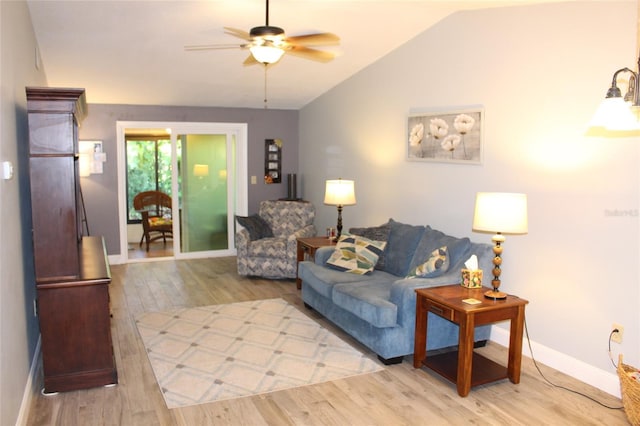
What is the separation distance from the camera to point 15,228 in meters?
2.95

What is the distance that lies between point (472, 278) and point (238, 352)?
6.05ft

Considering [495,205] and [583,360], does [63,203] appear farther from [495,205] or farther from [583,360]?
[583,360]

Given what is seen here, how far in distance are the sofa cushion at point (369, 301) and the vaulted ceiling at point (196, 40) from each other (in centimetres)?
227

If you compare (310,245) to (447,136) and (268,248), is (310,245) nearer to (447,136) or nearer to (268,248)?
(268,248)

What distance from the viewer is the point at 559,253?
357cm

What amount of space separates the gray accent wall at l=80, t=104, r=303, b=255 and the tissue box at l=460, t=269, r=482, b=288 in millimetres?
4596

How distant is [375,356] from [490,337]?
103 centimetres

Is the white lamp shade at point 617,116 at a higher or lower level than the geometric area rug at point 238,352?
higher

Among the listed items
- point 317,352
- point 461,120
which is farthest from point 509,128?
point 317,352

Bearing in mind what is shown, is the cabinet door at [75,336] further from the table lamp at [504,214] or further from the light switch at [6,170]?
the table lamp at [504,214]

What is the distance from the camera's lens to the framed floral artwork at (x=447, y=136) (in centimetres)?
423

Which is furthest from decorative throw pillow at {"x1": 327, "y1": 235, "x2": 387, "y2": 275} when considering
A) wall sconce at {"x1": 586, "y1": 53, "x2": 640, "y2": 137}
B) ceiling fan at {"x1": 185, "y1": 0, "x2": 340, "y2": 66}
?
wall sconce at {"x1": 586, "y1": 53, "x2": 640, "y2": 137}

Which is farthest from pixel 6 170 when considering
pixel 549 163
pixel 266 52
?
pixel 549 163

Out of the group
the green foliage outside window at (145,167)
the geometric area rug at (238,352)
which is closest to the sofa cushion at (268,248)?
the geometric area rug at (238,352)
